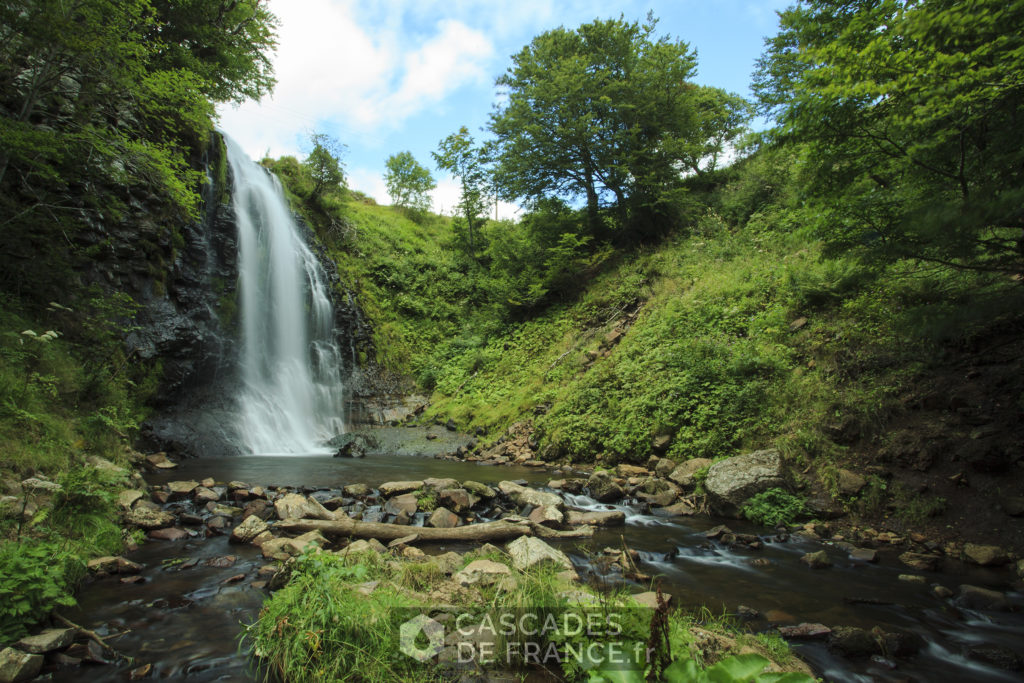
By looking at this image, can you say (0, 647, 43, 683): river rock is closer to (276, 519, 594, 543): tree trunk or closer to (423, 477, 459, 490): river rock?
(276, 519, 594, 543): tree trunk

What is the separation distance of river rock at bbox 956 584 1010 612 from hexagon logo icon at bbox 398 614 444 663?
4289mm

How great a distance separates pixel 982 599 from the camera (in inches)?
145

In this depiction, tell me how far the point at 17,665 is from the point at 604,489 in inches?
250

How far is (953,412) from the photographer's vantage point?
5.62 m

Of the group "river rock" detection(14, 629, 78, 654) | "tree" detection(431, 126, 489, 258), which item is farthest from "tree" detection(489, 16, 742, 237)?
"river rock" detection(14, 629, 78, 654)

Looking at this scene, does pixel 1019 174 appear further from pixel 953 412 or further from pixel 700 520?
pixel 700 520

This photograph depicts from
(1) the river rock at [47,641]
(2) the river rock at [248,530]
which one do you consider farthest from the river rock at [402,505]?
(1) the river rock at [47,641]

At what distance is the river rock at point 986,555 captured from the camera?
4.34 m

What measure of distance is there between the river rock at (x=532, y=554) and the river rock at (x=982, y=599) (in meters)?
3.25

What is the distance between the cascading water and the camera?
521 inches

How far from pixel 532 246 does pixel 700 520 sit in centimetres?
1446

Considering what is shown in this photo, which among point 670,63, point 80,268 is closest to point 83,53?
point 80,268

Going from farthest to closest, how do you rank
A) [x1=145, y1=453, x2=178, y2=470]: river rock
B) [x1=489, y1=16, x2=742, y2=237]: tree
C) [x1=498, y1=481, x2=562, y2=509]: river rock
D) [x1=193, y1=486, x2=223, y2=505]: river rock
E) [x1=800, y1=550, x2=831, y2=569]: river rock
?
1. [x1=489, y1=16, x2=742, y2=237]: tree
2. [x1=145, y1=453, x2=178, y2=470]: river rock
3. [x1=498, y1=481, x2=562, y2=509]: river rock
4. [x1=193, y1=486, x2=223, y2=505]: river rock
5. [x1=800, y1=550, x2=831, y2=569]: river rock

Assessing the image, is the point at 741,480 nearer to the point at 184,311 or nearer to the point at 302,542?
the point at 302,542
